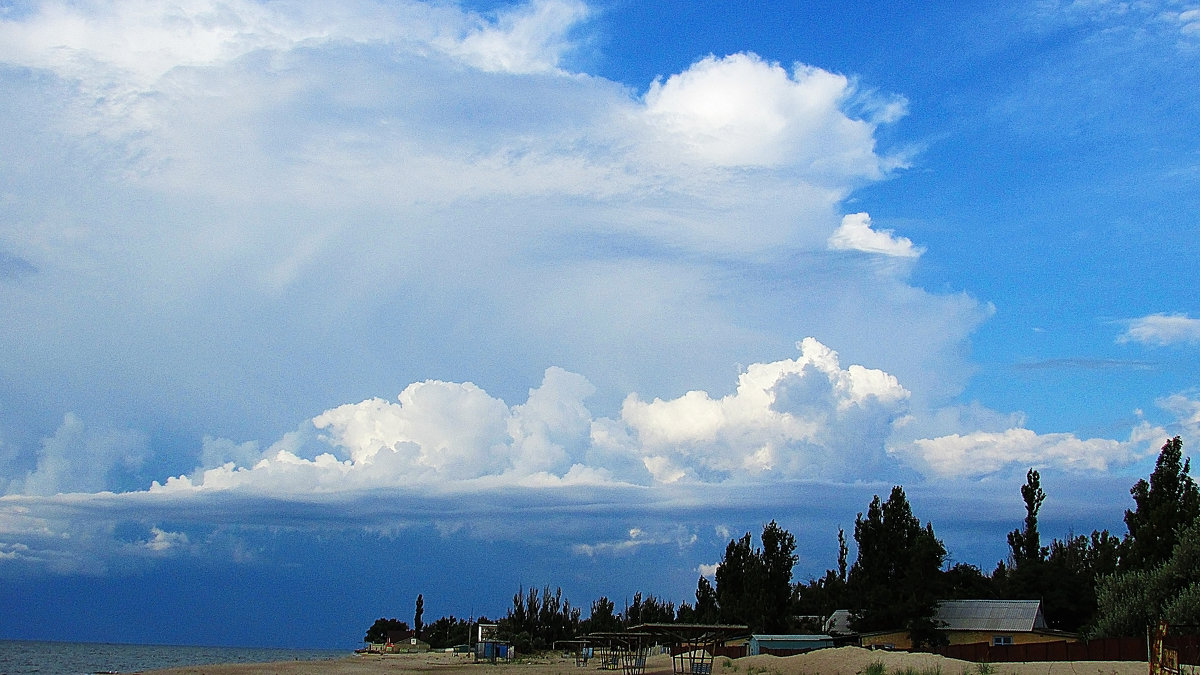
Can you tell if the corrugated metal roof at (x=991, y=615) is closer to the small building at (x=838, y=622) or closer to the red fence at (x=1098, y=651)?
the small building at (x=838, y=622)

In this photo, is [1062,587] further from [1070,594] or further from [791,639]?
[791,639]

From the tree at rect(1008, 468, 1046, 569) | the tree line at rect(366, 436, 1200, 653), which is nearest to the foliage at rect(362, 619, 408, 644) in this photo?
the tree line at rect(366, 436, 1200, 653)

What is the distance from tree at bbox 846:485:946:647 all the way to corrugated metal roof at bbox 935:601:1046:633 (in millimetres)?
1398

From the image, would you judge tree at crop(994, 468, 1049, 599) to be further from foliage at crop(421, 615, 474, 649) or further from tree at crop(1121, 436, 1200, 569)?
foliage at crop(421, 615, 474, 649)

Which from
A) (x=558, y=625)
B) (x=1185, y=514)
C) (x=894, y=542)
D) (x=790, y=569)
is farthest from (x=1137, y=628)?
(x=558, y=625)

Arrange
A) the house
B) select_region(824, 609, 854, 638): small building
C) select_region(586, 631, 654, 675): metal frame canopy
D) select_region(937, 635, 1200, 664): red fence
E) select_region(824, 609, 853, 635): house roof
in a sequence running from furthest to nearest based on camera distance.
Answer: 1. select_region(824, 609, 853, 635): house roof
2. select_region(824, 609, 854, 638): small building
3. the house
4. select_region(586, 631, 654, 675): metal frame canopy
5. select_region(937, 635, 1200, 664): red fence

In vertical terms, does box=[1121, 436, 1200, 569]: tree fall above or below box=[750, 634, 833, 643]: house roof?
above

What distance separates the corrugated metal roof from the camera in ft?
201

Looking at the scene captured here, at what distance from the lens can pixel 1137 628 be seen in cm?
4209

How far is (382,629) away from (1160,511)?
140422 mm

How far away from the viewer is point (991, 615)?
62.8 meters

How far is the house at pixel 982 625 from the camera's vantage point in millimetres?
59872

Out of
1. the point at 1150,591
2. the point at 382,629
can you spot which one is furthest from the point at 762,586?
the point at 382,629

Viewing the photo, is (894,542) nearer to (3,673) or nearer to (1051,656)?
(1051,656)
